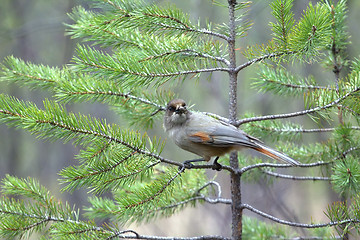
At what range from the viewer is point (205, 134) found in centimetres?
309

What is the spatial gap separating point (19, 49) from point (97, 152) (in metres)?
10.8

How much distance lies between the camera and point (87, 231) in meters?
2.45

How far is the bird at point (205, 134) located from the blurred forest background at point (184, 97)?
82.7 inches

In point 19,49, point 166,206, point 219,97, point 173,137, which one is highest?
point 19,49

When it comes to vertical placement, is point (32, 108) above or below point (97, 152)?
above

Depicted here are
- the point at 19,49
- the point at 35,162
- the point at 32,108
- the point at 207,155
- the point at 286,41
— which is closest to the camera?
the point at 32,108

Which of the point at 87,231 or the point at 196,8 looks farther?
the point at 196,8

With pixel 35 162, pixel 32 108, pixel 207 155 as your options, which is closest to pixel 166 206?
pixel 207 155

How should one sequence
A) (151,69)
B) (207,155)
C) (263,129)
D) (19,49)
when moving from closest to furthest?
1. (151,69)
2. (207,155)
3. (263,129)
4. (19,49)

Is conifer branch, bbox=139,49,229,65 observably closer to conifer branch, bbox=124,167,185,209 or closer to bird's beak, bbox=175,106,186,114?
bird's beak, bbox=175,106,186,114

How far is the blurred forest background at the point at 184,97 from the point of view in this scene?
7.38 meters

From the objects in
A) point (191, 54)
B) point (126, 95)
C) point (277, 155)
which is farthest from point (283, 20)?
point (126, 95)

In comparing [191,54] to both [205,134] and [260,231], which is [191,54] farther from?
[260,231]

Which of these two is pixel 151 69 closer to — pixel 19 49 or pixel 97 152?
pixel 97 152
